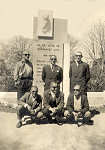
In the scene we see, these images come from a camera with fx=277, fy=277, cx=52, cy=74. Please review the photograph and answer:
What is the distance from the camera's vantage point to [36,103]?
238 inches

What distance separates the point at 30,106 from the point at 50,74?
3.79 feet

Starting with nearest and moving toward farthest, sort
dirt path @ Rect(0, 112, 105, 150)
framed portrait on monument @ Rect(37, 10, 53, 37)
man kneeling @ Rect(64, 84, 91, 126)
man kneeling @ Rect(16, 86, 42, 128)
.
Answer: dirt path @ Rect(0, 112, 105, 150) → man kneeling @ Rect(16, 86, 42, 128) → man kneeling @ Rect(64, 84, 91, 126) → framed portrait on monument @ Rect(37, 10, 53, 37)

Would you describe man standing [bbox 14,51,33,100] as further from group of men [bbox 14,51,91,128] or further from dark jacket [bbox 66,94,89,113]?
dark jacket [bbox 66,94,89,113]

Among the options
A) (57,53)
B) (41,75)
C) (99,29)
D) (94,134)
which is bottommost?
(94,134)

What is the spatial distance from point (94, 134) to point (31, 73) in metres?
2.13

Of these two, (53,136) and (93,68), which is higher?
(93,68)

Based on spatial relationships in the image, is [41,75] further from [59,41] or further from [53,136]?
[53,136]

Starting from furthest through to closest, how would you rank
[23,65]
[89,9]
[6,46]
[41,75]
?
1. [6,46]
2. [89,9]
3. [41,75]
4. [23,65]

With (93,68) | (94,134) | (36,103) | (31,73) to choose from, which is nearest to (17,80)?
(31,73)

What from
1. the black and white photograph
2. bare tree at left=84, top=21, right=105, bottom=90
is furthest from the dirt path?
bare tree at left=84, top=21, right=105, bottom=90

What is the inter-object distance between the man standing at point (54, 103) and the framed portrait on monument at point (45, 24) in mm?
1765

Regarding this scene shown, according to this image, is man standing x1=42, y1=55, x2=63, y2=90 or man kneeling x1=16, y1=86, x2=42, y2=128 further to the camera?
man standing x1=42, y1=55, x2=63, y2=90

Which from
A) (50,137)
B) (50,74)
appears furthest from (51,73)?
(50,137)

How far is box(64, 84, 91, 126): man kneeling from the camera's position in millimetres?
6214
